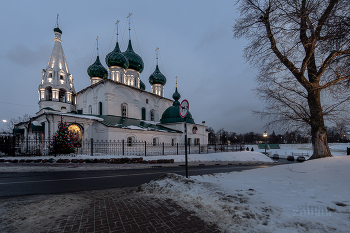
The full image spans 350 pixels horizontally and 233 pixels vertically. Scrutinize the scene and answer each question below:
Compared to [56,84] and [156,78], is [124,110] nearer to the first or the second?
[56,84]

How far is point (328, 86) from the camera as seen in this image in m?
6.90

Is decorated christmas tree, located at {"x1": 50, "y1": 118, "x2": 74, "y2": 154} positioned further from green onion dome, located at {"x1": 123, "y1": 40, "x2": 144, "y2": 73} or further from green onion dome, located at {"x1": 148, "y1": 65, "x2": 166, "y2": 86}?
green onion dome, located at {"x1": 148, "y1": 65, "x2": 166, "y2": 86}

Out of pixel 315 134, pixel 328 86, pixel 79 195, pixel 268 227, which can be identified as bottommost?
pixel 79 195

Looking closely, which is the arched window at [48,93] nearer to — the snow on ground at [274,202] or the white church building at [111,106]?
the white church building at [111,106]

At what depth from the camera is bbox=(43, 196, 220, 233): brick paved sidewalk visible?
2.71 m

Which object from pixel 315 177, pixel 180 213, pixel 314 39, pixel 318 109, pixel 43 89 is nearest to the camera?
pixel 180 213

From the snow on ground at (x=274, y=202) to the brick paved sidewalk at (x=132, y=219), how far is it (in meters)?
0.31

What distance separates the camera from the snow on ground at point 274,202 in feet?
8.33

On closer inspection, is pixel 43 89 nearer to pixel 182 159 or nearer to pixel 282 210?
pixel 182 159

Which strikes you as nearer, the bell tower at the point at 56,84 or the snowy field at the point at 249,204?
the snowy field at the point at 249,204

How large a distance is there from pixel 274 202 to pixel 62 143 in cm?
1557

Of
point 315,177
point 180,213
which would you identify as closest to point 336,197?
point 315,177

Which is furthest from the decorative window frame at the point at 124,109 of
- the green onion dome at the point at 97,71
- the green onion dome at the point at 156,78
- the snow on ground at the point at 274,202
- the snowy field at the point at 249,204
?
the snow on ground at the point at 274,202

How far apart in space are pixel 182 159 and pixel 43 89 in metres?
24.8
